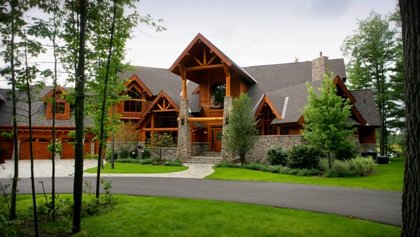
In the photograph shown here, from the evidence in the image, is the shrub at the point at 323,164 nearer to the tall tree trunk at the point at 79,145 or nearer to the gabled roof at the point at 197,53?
the gabled roof at the point at 197,53

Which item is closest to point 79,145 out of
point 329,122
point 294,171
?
point 294,171

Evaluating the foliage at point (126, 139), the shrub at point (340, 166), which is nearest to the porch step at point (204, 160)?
the foliage at point (126, 139)

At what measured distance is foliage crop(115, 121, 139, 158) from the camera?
79.0 ft

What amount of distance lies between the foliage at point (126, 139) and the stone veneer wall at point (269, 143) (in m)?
10.8

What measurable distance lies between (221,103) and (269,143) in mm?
6352

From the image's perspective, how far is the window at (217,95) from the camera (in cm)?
2348

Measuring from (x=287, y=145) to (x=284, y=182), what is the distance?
19.8 ft

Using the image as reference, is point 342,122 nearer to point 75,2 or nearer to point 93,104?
point 93,104

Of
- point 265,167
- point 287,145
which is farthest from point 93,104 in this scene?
point 287,145

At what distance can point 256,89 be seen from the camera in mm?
25094

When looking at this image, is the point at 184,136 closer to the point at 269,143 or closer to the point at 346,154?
the point at 269,143

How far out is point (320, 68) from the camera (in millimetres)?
23047

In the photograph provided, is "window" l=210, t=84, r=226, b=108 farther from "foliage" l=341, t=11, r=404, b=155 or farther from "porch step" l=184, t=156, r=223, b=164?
"foliage" l=341, t=11, r=404, b=155

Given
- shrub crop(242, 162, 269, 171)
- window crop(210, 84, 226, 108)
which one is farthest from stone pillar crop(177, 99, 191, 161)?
shrub crop(242, 162, 269, 171)
